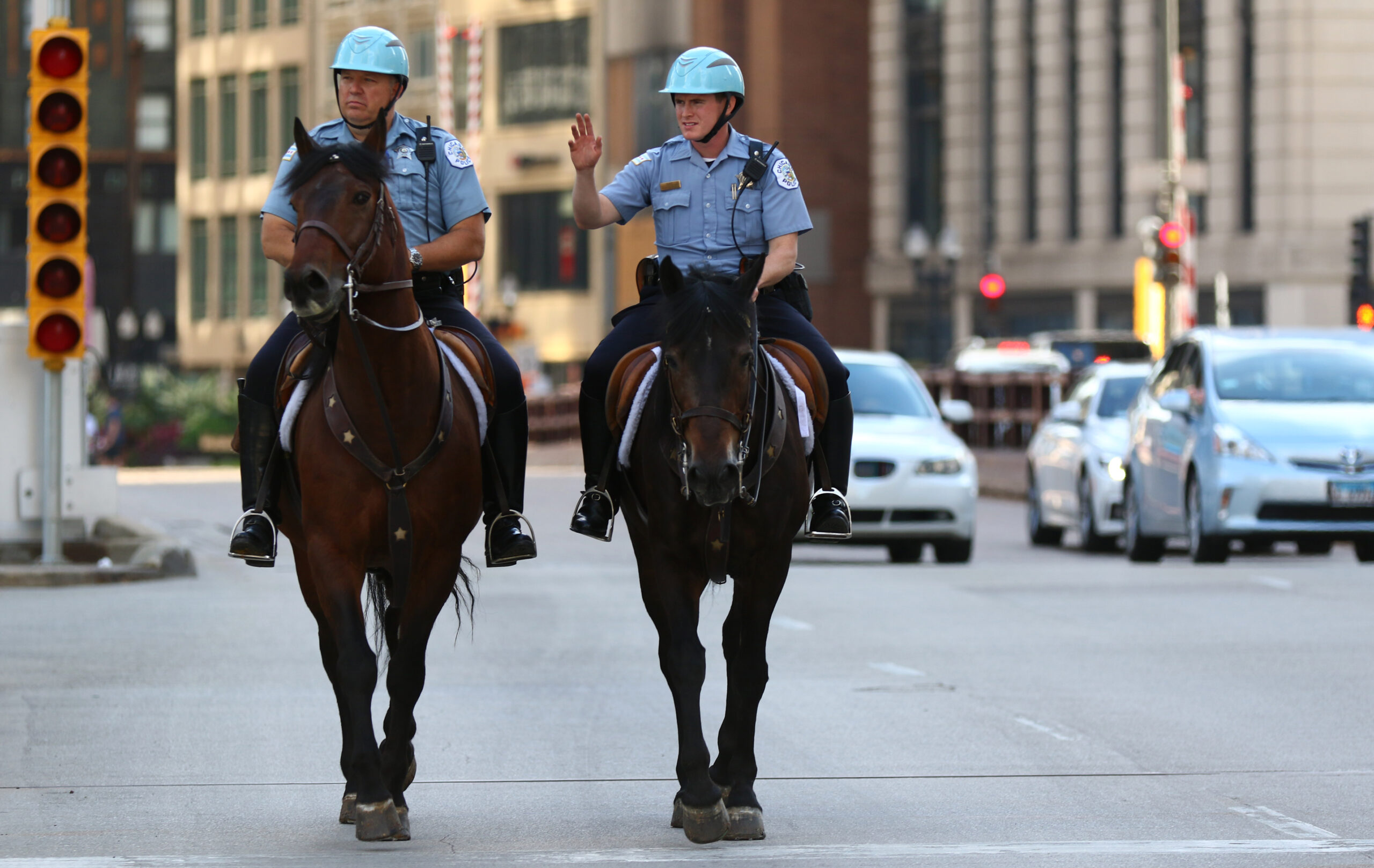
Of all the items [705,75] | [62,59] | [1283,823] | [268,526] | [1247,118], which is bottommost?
[1283,823]

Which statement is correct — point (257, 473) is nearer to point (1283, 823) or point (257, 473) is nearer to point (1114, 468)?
point (1283, 823)

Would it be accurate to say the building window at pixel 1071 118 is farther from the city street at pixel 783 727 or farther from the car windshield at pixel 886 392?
the city street at pixel 783 727

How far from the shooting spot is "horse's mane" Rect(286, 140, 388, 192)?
7734 millimetres

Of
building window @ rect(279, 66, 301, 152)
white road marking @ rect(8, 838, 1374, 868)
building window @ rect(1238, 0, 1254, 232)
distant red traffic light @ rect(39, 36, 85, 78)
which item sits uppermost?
building window @ rect(279, 66, 301, 152)

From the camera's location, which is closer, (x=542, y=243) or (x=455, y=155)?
(x=455, y=155)

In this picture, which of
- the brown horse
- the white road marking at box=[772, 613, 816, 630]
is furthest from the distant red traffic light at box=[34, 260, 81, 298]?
the brown horse

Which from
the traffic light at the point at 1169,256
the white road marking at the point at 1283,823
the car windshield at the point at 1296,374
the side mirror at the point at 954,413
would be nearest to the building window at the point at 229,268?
the traffic light at the point at 1169,256

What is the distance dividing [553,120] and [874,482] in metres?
53.1

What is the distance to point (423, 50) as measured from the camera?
76500 mm

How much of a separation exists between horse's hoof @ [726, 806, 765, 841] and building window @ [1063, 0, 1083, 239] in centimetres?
5817

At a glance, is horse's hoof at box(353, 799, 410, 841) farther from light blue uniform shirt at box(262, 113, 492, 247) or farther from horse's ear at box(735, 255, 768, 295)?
light blue uniform shirt at box(262, 113, 492, 247)

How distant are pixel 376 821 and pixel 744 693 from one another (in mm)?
1266


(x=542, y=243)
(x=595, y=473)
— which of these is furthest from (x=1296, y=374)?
(x=542, y=243)

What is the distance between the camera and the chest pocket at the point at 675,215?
28.8 feet
